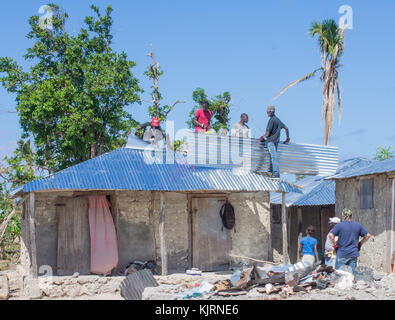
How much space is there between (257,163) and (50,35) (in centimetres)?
1173

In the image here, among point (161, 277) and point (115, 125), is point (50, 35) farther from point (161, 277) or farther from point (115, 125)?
point (161, 277)

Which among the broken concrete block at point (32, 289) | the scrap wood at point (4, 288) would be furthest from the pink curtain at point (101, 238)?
the scrap wood at point (4, 288)

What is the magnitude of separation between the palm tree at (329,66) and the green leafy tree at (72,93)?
698 centimetres

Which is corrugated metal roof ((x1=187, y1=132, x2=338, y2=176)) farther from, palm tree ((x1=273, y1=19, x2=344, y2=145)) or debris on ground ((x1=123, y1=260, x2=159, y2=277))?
palm tree ((x1=273, y1=19, x2=344, y2=145))

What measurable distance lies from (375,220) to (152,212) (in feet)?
19.5

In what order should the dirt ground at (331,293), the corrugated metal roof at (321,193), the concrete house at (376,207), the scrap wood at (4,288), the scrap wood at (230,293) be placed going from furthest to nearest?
the corrugated metal roof at (321,193) → the concrete house at (376,207) → the scrap wood at (4,288) → the scrap wood at (230,293) → the dirt ground at (331,293)

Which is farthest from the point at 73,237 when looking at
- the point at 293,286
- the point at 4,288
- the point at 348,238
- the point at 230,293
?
the point at 348,238

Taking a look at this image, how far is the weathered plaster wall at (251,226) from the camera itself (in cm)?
1525

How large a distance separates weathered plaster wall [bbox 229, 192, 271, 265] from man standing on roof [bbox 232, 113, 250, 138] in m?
1.75

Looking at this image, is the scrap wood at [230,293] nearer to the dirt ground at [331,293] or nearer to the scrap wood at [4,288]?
the dirt ground at [331,293]

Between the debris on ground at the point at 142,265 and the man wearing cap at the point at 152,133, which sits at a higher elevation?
the man wearing cap at the point at 152,133

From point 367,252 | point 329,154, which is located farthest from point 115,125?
point 367,252
